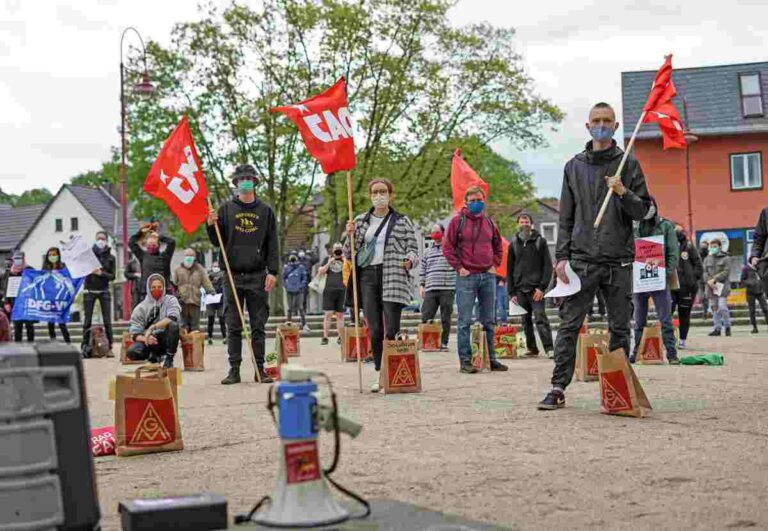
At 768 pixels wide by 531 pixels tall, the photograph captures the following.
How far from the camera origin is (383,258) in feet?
35.3

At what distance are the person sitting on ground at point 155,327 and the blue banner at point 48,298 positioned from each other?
6.51m

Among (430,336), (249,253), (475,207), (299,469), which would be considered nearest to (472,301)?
(475,207)

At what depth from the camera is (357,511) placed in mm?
4652

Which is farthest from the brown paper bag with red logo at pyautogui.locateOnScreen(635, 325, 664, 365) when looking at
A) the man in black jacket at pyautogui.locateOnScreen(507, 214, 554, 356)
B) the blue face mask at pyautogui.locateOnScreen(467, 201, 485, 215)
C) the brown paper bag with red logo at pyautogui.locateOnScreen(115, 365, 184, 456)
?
the brown paper bag with red logo at pyautogui.locateOnScreen(115, 365, 184, 456)

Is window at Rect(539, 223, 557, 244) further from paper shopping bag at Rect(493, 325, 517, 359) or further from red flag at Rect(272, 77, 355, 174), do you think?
red flag at Rect(272, 77, 355, 174)

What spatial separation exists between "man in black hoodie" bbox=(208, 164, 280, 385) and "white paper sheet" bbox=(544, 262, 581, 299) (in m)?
4.21

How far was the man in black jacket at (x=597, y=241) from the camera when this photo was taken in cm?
821

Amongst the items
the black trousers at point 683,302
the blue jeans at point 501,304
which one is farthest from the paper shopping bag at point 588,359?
the blue jeans at point 501,304

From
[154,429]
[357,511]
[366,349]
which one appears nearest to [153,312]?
[366,349]

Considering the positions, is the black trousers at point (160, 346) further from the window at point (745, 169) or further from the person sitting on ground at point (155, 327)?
the window at point (745, 169)

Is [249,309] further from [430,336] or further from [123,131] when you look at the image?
[123,131]

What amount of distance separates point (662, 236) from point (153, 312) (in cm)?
638

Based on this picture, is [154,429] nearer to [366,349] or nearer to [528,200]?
[366,349]

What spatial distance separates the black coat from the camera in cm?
821
